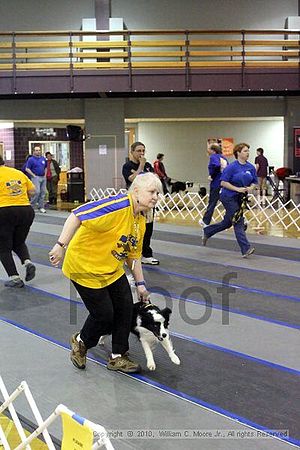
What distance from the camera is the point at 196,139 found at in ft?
62.2

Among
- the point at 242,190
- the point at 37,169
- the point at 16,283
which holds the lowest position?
the point at 16,283

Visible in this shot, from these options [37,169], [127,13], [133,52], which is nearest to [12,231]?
[37,169]

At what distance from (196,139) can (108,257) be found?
53.2 feet

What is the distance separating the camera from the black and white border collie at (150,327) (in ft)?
10.8

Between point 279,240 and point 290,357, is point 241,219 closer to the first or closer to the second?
point 279,240

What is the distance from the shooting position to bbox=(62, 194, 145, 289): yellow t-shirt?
3.02m

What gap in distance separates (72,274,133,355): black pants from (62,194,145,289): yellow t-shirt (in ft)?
→ 0.18

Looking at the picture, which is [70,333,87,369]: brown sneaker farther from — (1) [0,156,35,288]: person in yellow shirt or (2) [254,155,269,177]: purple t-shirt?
(2) [254,155,269,177]: purple t-shirt

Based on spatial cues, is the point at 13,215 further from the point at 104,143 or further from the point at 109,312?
the point at 104,143

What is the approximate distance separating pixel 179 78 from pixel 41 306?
1096 centimetres

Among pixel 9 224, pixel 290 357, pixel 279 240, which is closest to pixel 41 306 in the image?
pixel 9 224

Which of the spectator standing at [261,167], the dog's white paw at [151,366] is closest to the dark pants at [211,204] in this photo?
the dog's white paw at [151,366]

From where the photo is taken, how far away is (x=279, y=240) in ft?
28.5

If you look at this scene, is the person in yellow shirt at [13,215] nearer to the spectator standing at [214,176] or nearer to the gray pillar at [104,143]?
the spectator standing at [214,176]
